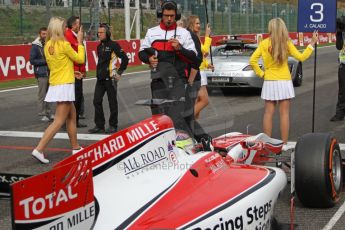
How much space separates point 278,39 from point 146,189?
4.51 meters

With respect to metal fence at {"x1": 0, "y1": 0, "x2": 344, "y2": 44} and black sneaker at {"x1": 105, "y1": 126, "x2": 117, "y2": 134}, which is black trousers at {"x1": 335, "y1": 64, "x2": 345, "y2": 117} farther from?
metal fence at {"x1": 0, "y1": 0, "x2": 344, "y2": 44}

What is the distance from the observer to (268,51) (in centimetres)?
765

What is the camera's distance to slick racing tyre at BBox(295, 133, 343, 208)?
4.91 m

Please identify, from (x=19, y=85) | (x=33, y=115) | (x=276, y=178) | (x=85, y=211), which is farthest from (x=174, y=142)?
(x=19, y=85)

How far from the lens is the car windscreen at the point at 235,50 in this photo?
574 inches

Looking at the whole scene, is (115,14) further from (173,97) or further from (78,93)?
(173,97)

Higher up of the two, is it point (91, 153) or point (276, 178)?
point (91, 153)

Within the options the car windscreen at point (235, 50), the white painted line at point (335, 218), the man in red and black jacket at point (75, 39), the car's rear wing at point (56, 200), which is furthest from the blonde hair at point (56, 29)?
the car windscreen at point (235, 50)

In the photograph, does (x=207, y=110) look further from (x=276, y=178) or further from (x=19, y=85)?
(x=19, y=85)

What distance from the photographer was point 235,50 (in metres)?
14.7

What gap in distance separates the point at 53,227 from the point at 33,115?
913cm

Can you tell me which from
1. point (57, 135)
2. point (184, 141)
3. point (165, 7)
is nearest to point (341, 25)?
point (165, 7)

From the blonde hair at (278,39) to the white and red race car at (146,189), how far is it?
3.32 meters

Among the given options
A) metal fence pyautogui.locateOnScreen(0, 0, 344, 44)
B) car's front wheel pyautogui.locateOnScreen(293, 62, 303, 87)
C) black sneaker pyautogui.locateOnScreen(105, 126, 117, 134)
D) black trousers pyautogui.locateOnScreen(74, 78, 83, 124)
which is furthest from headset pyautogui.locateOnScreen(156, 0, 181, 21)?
car's front wheel pyautogui.locateOnScreen(293, 62, 303, 87)
